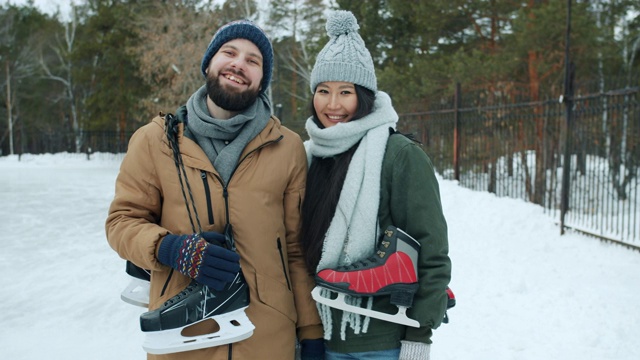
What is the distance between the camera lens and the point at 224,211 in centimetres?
202

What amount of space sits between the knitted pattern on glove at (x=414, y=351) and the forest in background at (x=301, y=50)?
214 inches

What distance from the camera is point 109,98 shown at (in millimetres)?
28484

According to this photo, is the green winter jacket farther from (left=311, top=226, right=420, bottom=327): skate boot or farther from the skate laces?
the skate laces

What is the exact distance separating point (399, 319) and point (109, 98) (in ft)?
96.9

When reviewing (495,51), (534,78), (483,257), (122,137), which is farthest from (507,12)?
(122,137)

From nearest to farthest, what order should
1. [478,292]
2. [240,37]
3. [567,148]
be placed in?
[240,37]
[478,292]
[567,148]

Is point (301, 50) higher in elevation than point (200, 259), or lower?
higher

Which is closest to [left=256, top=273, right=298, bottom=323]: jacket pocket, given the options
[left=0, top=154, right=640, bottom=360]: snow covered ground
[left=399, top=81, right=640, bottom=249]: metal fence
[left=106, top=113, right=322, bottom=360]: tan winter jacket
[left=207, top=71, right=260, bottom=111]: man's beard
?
[left=106, top=113, right=322, bottom=360]: tan winter jacket

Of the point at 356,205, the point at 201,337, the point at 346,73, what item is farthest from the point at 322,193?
the point at 201,337

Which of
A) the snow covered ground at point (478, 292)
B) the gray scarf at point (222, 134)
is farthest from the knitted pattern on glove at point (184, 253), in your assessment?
the snow covered ground at point (478, 292)

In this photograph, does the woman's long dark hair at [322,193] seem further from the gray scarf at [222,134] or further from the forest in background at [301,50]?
the forest in background at [301,50]

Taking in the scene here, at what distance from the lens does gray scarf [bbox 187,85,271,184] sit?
205cm

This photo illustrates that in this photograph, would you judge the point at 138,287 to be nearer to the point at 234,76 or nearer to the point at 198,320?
the point at 198,320

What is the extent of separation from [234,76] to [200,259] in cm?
81
